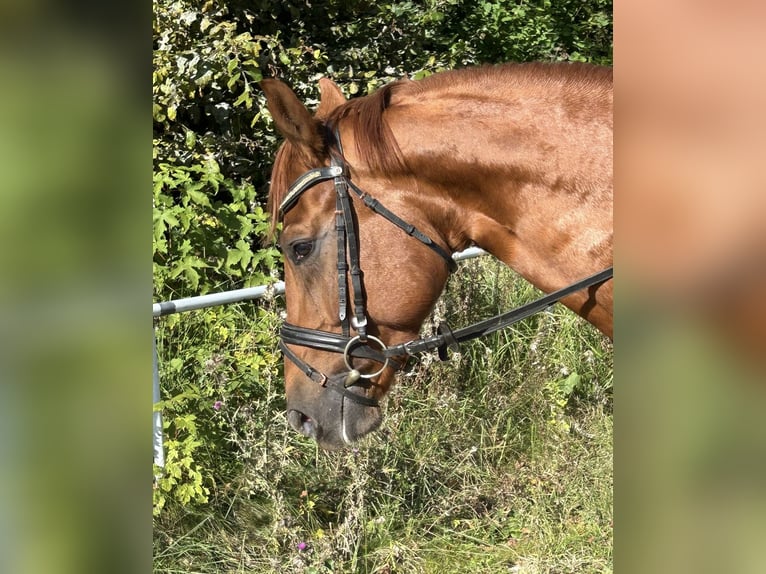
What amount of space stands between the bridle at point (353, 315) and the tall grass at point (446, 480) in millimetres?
1175

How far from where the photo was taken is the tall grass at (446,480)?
3.32m

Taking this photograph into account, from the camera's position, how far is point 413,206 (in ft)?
7.32

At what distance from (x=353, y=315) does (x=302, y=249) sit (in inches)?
10.9

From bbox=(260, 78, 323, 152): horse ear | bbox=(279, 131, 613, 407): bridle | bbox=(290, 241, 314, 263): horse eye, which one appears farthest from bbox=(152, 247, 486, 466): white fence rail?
bbox=(260, 78, 323, 152): horse ear

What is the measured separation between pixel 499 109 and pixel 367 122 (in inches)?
15.9

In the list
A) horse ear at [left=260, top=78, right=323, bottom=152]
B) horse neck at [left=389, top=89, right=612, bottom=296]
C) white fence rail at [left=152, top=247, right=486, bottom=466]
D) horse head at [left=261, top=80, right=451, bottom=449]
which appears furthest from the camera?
white fence rail at [left=152, top=247, right=486, bottom=466]

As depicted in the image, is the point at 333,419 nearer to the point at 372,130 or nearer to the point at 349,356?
the point at 349,356

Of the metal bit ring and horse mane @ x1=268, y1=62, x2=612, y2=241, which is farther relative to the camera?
the metal bit ring

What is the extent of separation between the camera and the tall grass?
10.9 feet

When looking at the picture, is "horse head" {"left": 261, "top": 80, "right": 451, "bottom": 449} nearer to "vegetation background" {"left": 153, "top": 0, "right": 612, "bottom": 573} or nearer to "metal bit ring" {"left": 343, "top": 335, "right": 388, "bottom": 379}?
"metal bit ring" {"left": 343, "top": 335, "right": 388, "bottom": 379}

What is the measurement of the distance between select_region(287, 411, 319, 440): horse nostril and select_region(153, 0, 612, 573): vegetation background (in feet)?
2.80

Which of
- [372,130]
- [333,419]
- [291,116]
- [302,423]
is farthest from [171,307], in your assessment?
[372,130]
